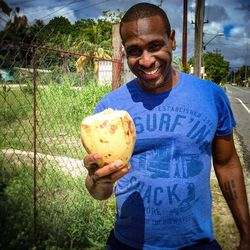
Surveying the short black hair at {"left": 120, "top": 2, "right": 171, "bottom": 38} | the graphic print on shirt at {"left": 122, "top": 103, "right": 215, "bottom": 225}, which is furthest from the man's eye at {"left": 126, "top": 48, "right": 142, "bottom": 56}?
the graphic print on shirt at {"left": 122, "top": 103, "right": 215, "bottom": 225}

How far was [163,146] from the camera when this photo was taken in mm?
1605

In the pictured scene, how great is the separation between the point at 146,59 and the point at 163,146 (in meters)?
0.40

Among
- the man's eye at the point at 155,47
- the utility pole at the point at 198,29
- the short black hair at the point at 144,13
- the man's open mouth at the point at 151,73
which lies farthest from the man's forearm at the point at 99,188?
the utility pole at the point at 198,29

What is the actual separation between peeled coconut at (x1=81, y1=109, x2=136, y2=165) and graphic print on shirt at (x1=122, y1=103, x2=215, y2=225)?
21cm

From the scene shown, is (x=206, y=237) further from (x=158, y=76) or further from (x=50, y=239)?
(x=50, y=239)

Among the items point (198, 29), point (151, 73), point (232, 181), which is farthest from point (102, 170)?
point (198, 29)

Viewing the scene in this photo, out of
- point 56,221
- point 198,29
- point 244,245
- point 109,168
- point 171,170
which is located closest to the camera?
point 109,168

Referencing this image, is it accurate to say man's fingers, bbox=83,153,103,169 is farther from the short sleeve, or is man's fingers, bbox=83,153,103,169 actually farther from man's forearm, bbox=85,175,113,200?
the short sleeve

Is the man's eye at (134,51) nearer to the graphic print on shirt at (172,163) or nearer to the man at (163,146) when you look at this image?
the man at (163,146)

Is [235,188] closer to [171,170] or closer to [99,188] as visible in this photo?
[171,170]

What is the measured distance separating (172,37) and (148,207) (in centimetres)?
83

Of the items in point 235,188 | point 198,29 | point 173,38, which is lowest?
point 235,188

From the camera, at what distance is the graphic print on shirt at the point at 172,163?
1585mm

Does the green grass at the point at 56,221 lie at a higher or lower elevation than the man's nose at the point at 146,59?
lower
